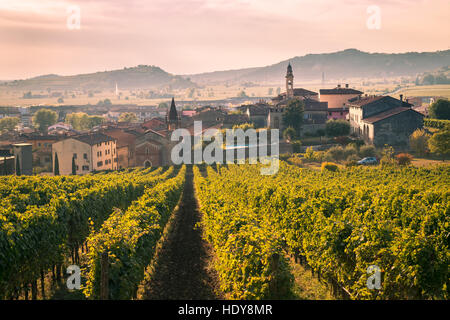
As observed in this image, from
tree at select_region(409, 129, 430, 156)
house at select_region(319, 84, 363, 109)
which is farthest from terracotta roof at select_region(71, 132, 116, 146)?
house at select_region(319, 84, 363, 109)

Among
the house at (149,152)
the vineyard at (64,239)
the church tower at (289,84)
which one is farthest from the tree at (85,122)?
the vineyard at (64,239)

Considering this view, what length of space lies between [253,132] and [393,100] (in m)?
27.5

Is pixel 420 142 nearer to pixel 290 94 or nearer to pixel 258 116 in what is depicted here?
pixel 258 116

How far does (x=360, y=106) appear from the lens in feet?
251

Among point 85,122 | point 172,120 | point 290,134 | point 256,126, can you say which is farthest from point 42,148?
point 85,122

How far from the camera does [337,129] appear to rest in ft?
254

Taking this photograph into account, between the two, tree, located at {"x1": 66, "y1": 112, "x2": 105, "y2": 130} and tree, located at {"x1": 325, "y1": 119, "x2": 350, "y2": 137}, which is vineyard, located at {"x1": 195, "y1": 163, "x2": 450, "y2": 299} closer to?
tree, located at {"x1": 325, "y1": 119, "x2": 350, "y2": 137}

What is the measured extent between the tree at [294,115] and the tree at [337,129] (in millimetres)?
6806

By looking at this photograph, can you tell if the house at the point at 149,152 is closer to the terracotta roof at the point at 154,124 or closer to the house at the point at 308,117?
the house at the point at 308,117

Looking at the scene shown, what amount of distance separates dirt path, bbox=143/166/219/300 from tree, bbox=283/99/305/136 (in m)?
59.5

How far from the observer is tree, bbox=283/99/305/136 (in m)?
83.3
